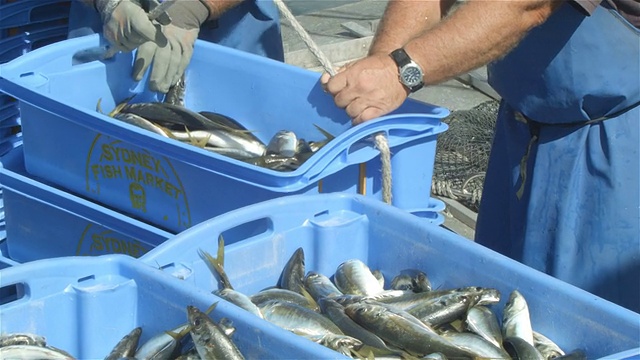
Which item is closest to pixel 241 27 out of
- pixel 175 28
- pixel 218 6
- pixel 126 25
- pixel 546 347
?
pixel 218 6

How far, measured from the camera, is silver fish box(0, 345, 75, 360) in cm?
205

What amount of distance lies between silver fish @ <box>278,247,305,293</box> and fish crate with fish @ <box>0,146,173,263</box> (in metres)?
0.45

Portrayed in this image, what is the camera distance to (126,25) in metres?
3.38

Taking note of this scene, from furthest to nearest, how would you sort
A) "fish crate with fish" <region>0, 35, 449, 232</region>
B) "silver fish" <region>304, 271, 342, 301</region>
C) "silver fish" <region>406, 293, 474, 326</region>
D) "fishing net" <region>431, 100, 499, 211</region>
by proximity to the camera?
1. "fishing net" <region>431, 100, 499, 211</region>
2. "fish crate with fish" <region>0, 35, 449, 232</region>
3. "silver fish" <region>304, 271, 342, 301</region>
4. "silver fish" <region>406, 293, 474, 326</region>

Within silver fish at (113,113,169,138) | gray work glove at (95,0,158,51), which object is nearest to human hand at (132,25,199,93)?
gray work glove at (95,0,158,51)

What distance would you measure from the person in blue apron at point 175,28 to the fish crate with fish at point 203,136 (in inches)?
3.5

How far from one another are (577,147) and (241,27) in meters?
1.55

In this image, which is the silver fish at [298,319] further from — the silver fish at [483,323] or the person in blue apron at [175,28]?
the person in blue apron at [175,28]

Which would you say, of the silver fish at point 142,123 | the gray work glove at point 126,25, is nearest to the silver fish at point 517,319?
the silver fish at point 142,123

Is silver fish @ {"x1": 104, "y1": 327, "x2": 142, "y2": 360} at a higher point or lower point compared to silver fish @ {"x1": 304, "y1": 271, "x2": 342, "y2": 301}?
higher

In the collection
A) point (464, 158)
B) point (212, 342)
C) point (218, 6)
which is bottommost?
point (464, 158)

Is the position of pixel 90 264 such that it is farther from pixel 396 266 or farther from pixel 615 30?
pixel 615 30

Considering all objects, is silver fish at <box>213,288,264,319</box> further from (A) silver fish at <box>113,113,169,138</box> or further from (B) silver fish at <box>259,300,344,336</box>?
(A) silver fish at <box>113,113,169,138</box>

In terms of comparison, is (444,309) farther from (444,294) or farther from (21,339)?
(21,339)
